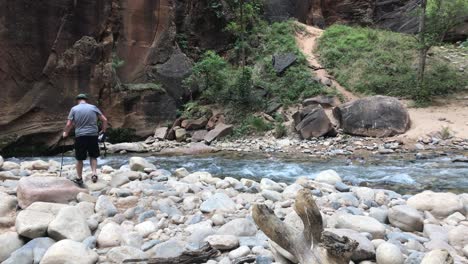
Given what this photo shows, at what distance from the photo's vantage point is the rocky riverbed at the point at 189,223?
3.02m

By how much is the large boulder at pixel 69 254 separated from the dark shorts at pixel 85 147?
2634 millimetres

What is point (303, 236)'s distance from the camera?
2.76 meters

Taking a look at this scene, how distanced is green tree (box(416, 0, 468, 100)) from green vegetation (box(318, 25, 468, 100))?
359 millimetres

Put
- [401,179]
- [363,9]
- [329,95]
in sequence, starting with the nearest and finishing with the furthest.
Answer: [401,179] < [329,95] < [363,9]

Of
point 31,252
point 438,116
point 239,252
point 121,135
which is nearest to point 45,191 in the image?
point 31,252

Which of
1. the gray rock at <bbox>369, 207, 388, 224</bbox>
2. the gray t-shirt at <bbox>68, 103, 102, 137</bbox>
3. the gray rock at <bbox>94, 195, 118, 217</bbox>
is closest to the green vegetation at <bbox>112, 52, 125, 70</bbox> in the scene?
the gray t-shirt at <bbox>68, 103, 102, 137</bbox>

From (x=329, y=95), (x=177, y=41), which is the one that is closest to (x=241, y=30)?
(x=177, y=41)

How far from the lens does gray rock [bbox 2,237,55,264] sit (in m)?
2.99

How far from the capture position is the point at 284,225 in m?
2.80

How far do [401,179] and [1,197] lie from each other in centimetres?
635

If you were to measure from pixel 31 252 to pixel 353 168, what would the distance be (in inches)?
276

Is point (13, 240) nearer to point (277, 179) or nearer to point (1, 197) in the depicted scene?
point (1, 197)

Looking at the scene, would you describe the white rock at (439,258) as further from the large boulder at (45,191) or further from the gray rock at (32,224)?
the large boulder at (45,191)

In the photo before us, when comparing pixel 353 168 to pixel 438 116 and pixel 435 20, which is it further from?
pixel 435 20
